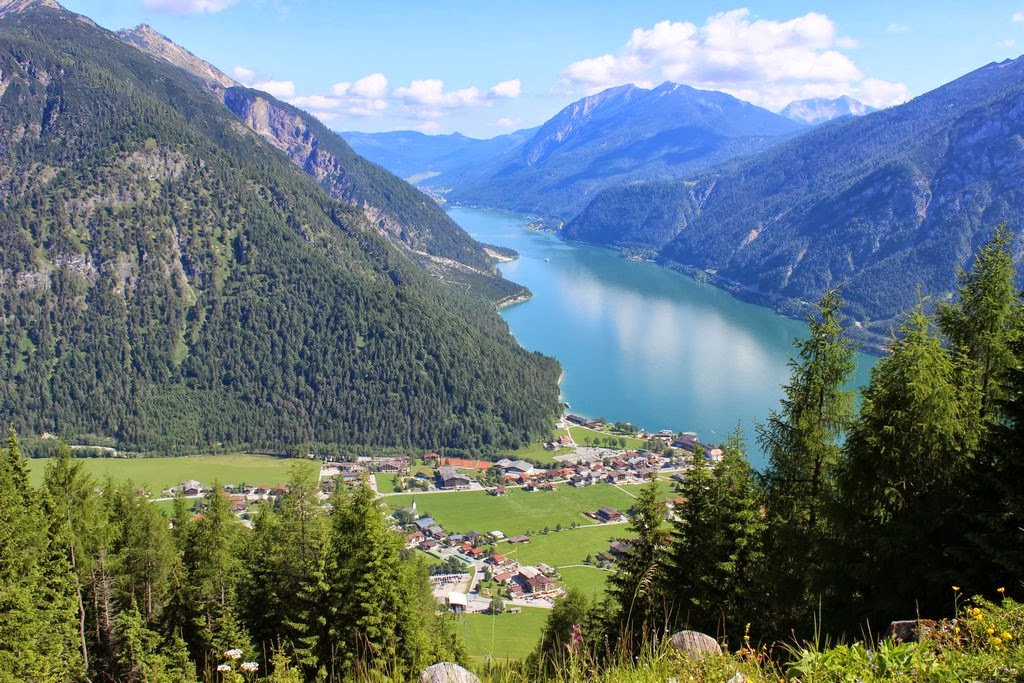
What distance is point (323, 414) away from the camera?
277 feet

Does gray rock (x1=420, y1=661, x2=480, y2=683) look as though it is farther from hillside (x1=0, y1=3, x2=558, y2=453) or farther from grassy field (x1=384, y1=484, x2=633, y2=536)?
hillside (x1=0, y1=3, x2=558, y2=453)

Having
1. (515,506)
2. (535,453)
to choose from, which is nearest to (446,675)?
(515,506)

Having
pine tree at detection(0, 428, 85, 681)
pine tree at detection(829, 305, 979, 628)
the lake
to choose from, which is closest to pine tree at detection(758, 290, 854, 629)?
pine tree at detection(829, 305, 979, 628)

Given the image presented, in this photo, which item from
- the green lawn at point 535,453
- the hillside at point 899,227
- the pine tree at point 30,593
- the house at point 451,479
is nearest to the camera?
the pine tree at point 30,593


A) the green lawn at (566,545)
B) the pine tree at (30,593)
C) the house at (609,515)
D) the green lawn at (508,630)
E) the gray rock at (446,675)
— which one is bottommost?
the green lawn at (566,545)

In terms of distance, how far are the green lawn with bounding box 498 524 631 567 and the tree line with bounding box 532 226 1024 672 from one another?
3321cm

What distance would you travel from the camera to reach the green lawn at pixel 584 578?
133 ft

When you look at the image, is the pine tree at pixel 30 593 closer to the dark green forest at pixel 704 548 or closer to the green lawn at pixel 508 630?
the dark green forest at pixel 704 548

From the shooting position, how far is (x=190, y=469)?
68.6 meters

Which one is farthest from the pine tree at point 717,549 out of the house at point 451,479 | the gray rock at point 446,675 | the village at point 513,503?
the house at point 451,479

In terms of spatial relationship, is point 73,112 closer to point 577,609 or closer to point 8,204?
point 8,204

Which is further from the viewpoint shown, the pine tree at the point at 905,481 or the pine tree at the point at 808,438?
the pine tree at the point at 808,438

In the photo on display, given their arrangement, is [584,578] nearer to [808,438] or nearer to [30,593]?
[808,438]

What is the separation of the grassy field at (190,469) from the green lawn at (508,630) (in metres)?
33.9
